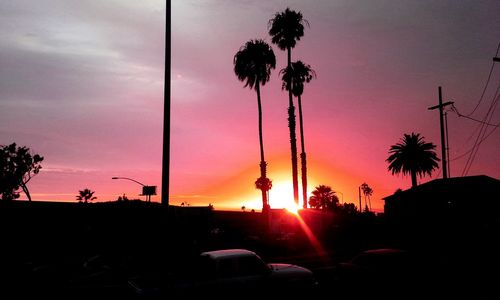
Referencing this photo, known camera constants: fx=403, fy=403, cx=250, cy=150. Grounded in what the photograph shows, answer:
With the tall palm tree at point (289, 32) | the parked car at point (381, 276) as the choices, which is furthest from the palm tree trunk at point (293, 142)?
the parked car at point (381, 276)

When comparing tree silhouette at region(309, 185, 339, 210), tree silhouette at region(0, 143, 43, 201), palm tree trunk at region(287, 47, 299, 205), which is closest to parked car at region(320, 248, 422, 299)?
palm tree trunk at region(287, 47, 299, 205)

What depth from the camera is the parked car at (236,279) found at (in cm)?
1059

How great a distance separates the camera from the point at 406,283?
A: 12531 millimetres

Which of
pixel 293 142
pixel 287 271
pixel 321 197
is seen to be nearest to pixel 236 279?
pixel 287 271

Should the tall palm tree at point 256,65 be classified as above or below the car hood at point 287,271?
above

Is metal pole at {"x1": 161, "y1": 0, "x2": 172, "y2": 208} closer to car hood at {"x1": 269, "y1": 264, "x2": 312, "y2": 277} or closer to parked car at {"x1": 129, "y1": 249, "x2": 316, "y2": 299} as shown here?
parked car at {"x1": 129, "y1": 249, "x2": 316, "y2": 299}

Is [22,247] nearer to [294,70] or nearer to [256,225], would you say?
[256,225]

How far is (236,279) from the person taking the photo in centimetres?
1092

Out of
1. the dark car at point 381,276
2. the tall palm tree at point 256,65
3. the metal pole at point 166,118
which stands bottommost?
the dark car at point 381,276

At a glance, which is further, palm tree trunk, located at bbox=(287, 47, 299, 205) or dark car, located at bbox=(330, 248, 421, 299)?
palm tree trunk, located at bbox=(287, 47, 299, 205)

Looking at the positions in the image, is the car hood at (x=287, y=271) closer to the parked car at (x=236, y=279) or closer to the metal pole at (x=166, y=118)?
the parked car at (x=236, y=279)

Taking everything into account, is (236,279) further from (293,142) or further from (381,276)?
(293,142)

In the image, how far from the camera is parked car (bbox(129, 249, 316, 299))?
10594 mm

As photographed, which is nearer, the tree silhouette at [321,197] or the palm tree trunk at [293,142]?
the palm tree trunk at [293,142]
